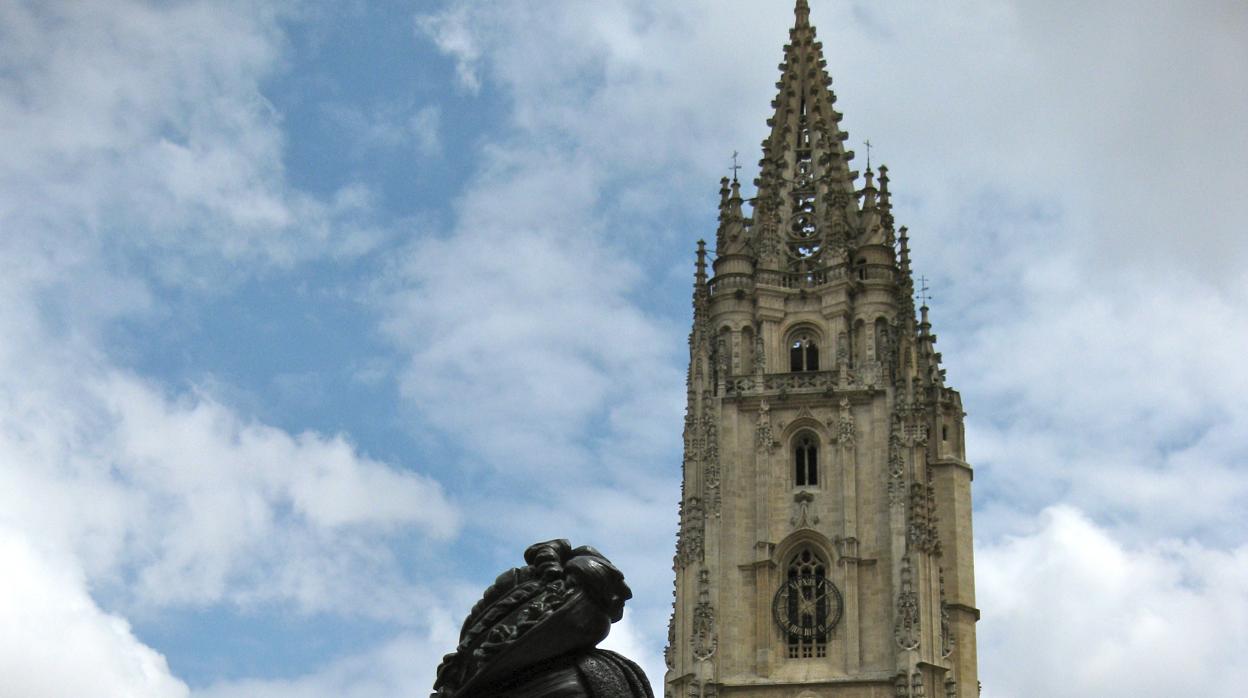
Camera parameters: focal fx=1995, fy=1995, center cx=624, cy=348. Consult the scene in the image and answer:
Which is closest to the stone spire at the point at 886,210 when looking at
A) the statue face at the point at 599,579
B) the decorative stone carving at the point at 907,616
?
the decorative stone carving at the point at 907,616

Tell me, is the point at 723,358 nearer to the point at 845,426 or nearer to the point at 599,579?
the point at 845,426

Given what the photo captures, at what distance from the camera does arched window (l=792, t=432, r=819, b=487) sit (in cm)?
6531

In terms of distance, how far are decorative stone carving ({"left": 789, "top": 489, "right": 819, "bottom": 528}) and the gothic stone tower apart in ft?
0.15

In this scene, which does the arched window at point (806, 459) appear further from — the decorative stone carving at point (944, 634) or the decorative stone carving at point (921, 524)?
the decorative stone carving at point (944, 634)

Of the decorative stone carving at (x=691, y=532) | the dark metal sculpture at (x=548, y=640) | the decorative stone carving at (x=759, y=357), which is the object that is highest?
the decorative stone carving at (x=759, y=357)

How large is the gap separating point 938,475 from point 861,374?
6.50 meters

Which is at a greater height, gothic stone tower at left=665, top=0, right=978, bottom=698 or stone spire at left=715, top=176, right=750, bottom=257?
stone spire at left=715, top=176, right=750, bottom=257

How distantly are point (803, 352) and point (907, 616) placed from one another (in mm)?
10581

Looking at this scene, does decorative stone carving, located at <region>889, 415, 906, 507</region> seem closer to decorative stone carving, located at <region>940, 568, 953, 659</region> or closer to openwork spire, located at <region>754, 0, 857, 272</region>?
decorative stone carving, located at <region>940, 568, 953, 659</region>

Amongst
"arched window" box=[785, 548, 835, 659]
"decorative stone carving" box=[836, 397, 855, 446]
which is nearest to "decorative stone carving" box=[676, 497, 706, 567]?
"arched window" box=[785, 548, 835, 659]

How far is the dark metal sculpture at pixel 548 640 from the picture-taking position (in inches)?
209

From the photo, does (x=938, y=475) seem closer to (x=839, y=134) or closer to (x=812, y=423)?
(x=812, y=423)

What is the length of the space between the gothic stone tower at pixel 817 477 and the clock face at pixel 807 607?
5cm

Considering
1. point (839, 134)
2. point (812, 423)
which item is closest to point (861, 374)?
point (812, 423)
